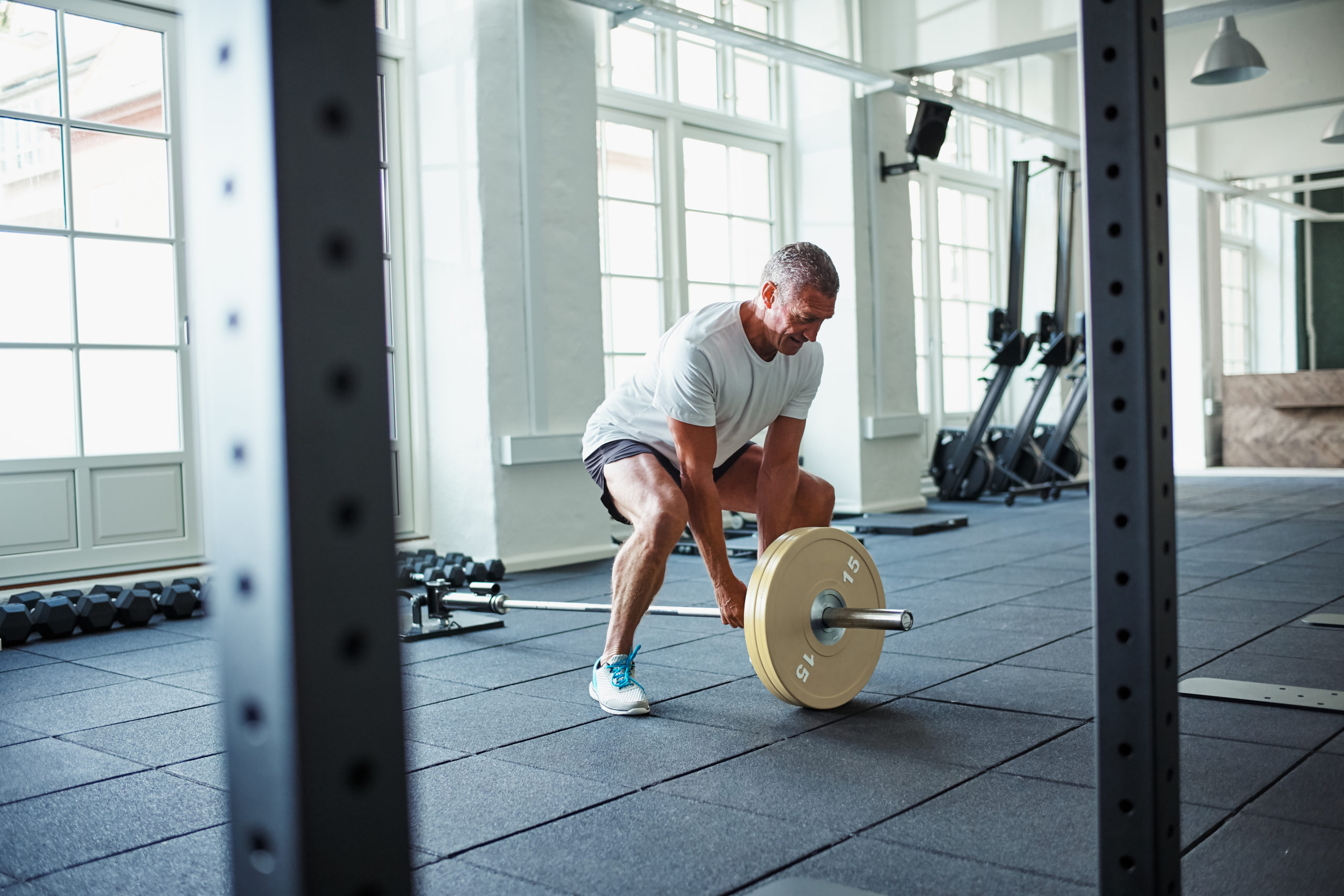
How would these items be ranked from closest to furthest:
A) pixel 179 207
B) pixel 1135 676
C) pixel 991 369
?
pixel 1135 676 < pixel 179 207 < pixel 991 369

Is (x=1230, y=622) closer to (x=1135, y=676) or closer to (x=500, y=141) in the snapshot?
(x=1135, y=676)

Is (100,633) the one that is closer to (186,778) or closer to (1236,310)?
(186,778)

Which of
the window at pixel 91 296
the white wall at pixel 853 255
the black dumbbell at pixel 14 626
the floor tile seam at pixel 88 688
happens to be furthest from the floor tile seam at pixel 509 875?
the white wall at pixel 853 255

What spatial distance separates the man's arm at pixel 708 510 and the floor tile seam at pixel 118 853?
1.17 metres

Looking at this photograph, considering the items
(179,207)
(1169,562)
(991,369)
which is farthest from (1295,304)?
(1169,562)

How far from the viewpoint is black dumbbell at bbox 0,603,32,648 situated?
357 centimetres

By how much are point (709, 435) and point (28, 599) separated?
105 inches

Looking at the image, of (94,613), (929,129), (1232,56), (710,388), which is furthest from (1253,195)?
Result: (94,613)

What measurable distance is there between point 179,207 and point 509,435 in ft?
5.65

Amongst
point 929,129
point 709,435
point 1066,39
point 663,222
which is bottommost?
point 709,435

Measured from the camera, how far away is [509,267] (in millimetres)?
5043

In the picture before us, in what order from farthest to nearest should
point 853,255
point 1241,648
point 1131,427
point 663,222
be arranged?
point 853,255
point 663,222
point 1241,648
point 1131,427

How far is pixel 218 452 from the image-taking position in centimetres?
51

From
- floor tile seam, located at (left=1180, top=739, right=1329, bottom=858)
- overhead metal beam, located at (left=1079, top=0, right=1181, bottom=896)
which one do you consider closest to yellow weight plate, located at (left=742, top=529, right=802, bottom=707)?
floor tile seam, located at (left=1180, top=739, right=1329, bottom=858)
